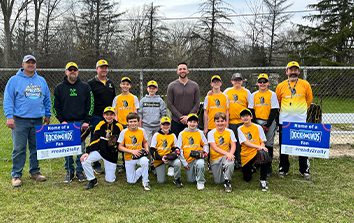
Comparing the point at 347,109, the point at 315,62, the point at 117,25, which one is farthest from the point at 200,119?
the point at 117,25

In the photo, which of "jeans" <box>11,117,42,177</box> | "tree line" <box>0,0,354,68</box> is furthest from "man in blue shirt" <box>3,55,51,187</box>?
"tree line" <box>0,0,354,68</box>

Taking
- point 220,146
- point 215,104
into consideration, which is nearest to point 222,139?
point 220,146

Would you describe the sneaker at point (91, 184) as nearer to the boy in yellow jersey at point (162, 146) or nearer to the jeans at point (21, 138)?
the boy in yellow jersey at point (162, 146)

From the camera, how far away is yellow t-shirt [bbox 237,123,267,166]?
5715 millimetres

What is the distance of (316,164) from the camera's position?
7035mm

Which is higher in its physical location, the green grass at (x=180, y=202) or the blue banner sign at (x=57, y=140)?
the blue banner sign at (x=57, y=140)

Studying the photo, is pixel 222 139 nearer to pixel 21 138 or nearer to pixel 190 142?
pixel 190 142

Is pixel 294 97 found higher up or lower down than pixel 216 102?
higher up

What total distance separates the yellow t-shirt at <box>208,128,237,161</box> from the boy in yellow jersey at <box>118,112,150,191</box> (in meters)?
1.18

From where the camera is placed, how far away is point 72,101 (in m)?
5.64

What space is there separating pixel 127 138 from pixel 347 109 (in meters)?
10.8

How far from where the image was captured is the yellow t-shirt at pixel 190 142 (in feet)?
18.9

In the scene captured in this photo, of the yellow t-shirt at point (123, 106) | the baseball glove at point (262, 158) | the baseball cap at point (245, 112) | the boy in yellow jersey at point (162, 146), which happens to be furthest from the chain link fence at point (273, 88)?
the baseball glove at point (262, 158)

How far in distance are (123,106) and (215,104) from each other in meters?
1.76
